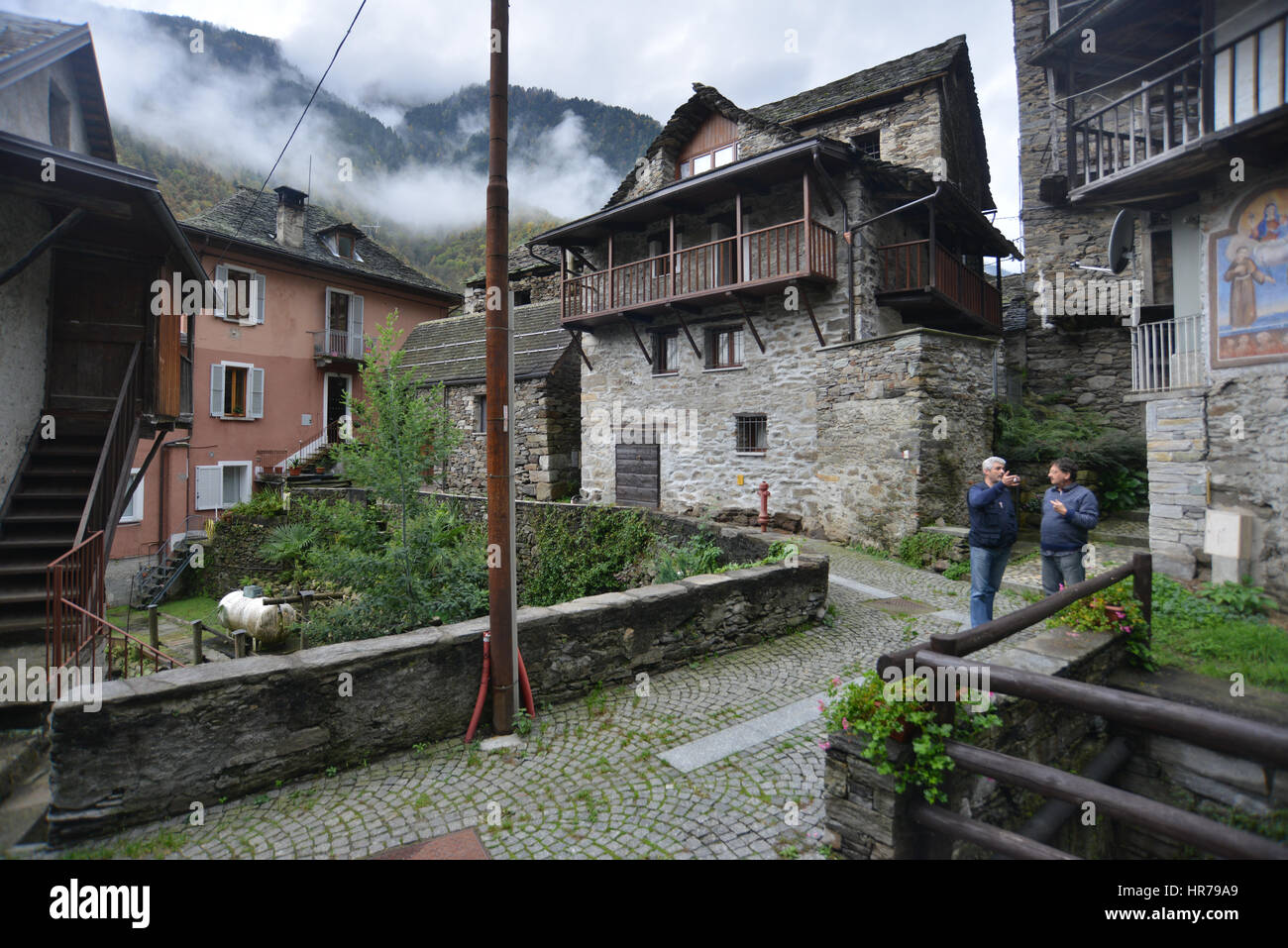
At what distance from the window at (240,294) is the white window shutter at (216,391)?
5.90 ft

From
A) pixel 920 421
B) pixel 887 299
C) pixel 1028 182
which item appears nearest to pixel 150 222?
pixel 920 421

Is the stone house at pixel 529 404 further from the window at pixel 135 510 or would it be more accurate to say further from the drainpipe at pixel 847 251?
the drainpipe at pixel 847 251

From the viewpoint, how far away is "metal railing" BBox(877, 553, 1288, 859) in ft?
6.76

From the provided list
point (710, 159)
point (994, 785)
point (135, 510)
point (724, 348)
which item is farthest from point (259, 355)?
point (994, 785)

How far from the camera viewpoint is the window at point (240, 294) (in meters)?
20.1

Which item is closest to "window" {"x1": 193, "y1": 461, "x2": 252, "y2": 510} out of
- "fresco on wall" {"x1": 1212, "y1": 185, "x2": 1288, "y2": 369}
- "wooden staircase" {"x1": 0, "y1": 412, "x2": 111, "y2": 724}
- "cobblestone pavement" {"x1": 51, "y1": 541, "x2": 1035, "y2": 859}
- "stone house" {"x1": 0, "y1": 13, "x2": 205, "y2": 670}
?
"stone house" {"x1": 0, "y1": 13, "x2": 205, "y2": 670}

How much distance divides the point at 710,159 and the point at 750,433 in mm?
8181

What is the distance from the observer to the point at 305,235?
2366cm

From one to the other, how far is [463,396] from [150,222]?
43.1 ft

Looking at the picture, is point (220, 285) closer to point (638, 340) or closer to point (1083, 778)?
point (638, 340)

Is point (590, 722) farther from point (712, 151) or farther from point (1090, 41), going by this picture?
point (712, 151)

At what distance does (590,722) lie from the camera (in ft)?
15.4

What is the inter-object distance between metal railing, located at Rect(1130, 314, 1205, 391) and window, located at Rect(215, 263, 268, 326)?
949 inches

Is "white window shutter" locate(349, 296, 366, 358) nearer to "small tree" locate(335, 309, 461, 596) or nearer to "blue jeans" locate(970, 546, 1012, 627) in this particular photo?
"small tree" locate(335, 309, 461, 596)
